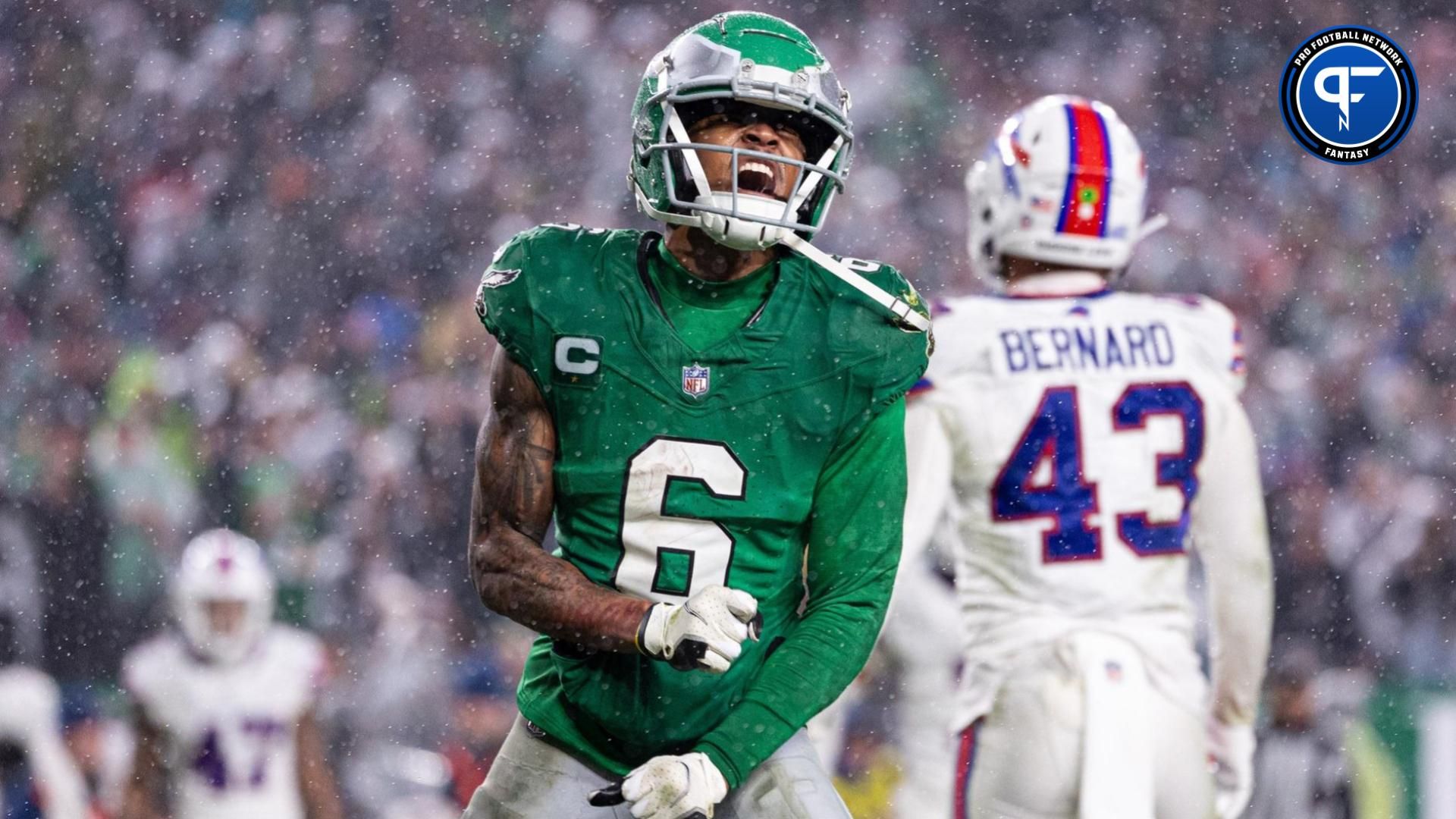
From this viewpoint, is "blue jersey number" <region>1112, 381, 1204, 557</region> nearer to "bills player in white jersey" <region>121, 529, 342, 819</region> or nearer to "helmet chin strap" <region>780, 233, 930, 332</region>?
"helmet chin strap" <region>780, 233, 930, 332</region>

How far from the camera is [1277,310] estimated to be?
6.89 m

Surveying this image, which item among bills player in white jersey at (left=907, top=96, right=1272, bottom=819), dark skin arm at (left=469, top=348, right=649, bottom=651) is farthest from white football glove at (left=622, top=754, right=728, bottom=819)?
bills player in white jersey at (left=907, top=96, right=1272, bottom=819)

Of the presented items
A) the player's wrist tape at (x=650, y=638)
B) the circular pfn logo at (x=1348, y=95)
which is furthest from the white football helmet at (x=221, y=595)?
the circular pfn logo at (x=1348, y=95)

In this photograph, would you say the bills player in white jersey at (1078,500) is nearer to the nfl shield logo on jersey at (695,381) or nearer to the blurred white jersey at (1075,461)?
the blurred white jersey at (1075,461)

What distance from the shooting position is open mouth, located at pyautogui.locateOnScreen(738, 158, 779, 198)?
2.20 meters

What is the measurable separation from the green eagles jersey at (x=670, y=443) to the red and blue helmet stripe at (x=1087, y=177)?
5.13 ft

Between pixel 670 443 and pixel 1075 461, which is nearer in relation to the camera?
pixel 670 443

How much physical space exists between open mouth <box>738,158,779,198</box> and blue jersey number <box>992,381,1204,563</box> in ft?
4.81

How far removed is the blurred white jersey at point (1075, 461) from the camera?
355 centimetres

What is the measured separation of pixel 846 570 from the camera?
7.19 ft

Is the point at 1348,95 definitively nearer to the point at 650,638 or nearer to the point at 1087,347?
the point at 1087,347

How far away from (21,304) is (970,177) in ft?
14.1

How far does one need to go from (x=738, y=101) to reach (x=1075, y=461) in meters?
1.53

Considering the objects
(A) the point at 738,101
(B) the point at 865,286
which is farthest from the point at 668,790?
(A) the point at 738,101
